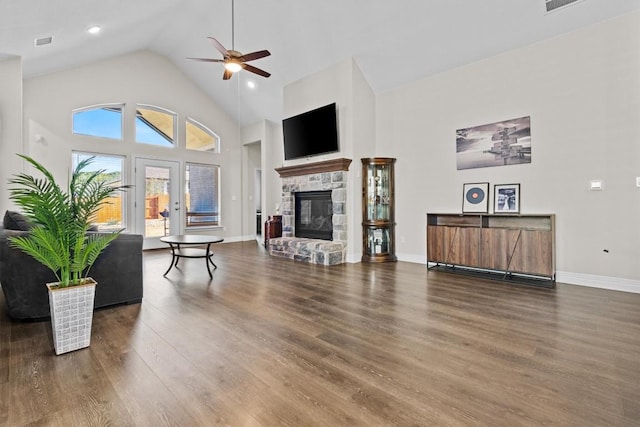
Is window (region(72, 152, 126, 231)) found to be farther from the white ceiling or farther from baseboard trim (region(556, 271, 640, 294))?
baseboard trim (region(556, 271, 640, 294))

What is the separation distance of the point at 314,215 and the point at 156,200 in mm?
4121

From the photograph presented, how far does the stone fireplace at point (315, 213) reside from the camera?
5.56 metres

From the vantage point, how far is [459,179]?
→ 5012mm

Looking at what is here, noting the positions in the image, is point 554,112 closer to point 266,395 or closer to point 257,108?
point 266,395

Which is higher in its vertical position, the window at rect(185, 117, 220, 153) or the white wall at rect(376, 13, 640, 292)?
the window at rect(185, 117, 220, 153)

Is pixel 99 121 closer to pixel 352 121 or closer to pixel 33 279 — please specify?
pixel 33 279

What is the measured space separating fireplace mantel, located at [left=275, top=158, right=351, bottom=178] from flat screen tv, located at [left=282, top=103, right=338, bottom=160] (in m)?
0.24

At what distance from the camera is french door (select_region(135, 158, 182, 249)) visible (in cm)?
730

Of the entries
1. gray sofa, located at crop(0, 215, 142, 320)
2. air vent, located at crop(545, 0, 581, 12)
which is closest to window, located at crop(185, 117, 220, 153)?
gray sofa, located at crop(0, 215, 142, 320)

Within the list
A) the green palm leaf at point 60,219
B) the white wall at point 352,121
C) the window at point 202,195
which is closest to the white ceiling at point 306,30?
the white wall at point 352,121

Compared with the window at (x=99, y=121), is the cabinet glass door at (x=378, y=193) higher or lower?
lower

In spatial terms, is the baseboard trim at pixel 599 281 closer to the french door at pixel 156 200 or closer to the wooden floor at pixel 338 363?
the wooden floor at pixel 338 363

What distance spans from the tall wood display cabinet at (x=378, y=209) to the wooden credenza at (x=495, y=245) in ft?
2.75

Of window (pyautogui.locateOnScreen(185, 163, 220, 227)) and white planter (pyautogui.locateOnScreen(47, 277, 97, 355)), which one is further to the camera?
window (pyautogui.locateOnScreen(185, 163, 220, 227))
